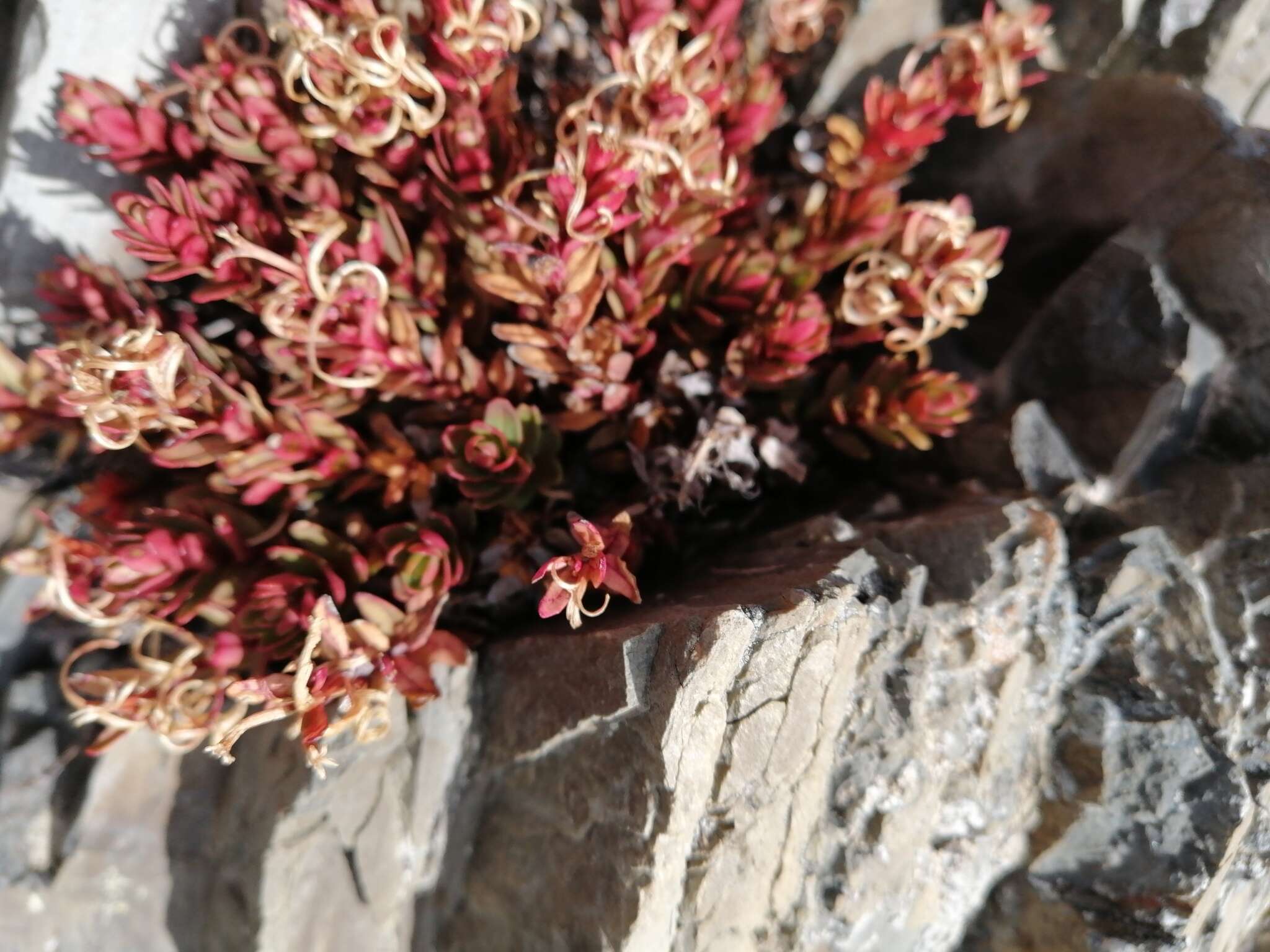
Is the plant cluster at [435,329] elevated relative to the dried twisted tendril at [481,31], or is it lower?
lower

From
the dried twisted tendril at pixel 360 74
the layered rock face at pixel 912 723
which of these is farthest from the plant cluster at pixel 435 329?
the layered rock face at pixel 912 723

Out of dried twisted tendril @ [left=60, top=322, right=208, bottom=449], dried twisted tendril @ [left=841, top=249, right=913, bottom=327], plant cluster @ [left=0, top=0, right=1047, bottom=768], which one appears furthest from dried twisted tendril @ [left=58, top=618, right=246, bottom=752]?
dried twisted tendril @ [left=841, top=249, right=913, bottom=327]

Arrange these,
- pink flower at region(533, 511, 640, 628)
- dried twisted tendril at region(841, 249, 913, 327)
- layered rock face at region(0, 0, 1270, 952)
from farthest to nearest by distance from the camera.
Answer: dried twisted tendril at region(841, 249, 913, 327) < layered rock face at region(0, 0, 1270, 952) < pink flower at region(533, 511, 640, 628)

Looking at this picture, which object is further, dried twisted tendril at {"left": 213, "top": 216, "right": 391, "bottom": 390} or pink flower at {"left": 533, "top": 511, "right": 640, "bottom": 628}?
dried twisted tendril at {"left": 213, "top": 216, "right": 391, "bottom": 390}

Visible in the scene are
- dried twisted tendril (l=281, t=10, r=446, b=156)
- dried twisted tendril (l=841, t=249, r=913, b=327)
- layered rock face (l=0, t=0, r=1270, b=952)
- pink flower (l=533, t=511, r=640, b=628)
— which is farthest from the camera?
dried twisted tendril (l=841, t=249, r=913, b=327)

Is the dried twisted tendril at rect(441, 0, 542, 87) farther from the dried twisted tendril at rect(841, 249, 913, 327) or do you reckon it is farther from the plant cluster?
the dried twisted tendril at rect(841, 249, 913, 327)

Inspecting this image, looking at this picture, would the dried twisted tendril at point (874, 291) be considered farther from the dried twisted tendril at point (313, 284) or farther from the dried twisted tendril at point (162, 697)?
the dried twisted tendril at point (162, 697)

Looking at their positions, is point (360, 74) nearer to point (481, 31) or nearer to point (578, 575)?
point (481, 31)
